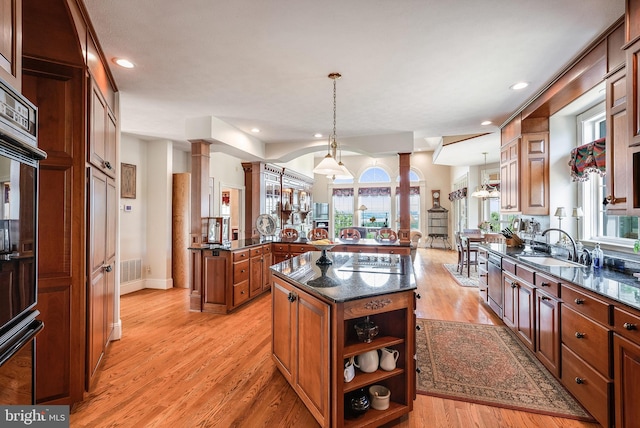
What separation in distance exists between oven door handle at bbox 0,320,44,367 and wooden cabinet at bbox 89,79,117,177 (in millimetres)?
1407

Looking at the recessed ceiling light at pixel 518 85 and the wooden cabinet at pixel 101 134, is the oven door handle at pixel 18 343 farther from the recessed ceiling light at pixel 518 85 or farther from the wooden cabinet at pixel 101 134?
the recessed ceiling light at pixel 518 85

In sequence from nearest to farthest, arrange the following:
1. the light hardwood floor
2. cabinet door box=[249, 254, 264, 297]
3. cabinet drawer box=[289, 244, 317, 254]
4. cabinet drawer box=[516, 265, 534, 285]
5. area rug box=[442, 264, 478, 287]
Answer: the light hardwood floor
cabinet drawer box=[516, 265, 534, 285]
cabinet door box=[249, 254, 264, 297]
cabinet drawer box=[289, 244, 317, 254]
area rug box=[442, 264, 478, 287]

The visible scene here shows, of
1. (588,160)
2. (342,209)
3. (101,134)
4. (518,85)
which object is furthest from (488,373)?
(342,209)

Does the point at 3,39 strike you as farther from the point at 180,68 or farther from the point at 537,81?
the point at 537,81

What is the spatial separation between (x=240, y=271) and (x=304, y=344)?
2.43m

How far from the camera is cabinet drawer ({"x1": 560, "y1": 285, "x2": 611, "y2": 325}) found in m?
1.72

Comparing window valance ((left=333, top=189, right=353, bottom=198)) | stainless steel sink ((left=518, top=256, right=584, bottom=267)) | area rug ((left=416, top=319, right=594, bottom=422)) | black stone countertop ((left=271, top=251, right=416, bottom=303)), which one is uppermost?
window valance ((left=333, top=189, right=353, bottom=198))

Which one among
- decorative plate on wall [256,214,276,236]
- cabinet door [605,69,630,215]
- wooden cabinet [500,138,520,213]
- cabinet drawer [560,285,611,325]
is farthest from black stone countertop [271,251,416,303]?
decorative plate on wall [256,214,276,236]

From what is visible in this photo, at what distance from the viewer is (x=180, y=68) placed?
2.71 m

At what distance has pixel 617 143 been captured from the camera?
209 centimetres

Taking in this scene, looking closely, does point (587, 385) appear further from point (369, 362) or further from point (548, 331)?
point (369, 362)

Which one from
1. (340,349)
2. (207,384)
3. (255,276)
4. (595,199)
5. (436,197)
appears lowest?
(207,384)

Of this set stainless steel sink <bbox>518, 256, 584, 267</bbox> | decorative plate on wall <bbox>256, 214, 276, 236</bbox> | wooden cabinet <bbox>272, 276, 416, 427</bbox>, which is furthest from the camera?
decorative plate on wall <bbox>256, 214, 276, 236</bbox>

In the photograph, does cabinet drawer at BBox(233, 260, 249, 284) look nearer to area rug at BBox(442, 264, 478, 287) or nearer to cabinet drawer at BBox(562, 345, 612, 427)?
cabinet drawer at BBox(562, 345, 612, 427)
